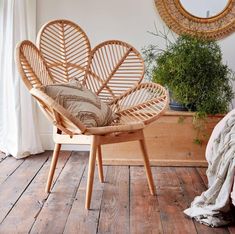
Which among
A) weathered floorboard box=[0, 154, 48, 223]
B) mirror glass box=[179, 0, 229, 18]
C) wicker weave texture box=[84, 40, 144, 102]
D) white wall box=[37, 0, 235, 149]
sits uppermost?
mirror glass box=[179, 0, 229, 18]

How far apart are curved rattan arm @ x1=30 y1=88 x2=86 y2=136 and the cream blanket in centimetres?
70

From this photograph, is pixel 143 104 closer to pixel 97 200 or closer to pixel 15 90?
pixel 97 200

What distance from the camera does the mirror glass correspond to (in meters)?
2.91

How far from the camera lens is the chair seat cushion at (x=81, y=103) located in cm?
202

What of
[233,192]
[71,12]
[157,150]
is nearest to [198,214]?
[233,192]

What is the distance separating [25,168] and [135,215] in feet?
3.40

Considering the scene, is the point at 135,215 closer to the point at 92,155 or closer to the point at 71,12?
the point at 92,155

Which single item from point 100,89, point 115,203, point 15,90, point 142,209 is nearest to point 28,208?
point 115,203

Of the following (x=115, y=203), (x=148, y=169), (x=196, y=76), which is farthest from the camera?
(x=196, y=76)

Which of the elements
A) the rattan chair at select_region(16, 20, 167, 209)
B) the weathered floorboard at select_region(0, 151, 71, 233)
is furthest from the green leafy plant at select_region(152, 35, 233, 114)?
the weathered floorboard at select_region(0, 151, 71, 233)

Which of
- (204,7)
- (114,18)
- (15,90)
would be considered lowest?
(15,90)

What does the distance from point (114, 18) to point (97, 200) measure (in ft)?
5.03

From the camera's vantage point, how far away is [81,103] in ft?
6.84

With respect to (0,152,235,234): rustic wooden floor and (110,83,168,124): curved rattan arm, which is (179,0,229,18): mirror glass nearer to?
(110,83,168,124): curved rattan arm
